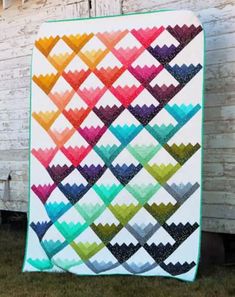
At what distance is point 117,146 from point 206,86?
2.92ft

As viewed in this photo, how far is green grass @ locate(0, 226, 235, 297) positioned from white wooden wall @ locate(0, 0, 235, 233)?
546 millimetres

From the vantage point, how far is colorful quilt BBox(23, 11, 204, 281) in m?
4.62

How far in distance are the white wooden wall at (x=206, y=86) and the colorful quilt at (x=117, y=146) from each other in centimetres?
37

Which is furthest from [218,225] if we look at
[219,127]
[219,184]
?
[219,127]

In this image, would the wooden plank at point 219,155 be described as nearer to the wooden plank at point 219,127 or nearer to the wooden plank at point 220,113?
the wooden plank at point 219,127

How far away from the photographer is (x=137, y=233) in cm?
472

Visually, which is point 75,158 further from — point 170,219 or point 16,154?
point 16,154

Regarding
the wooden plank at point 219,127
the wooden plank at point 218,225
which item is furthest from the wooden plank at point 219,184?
the wooden plank at point 219,127

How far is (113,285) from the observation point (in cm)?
449

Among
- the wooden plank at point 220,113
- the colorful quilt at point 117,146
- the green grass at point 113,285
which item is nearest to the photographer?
the green grass at point 113,285

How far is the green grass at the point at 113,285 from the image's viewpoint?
432 cm

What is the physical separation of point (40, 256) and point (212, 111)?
182cm

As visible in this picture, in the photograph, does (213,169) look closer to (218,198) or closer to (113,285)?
(218,198)

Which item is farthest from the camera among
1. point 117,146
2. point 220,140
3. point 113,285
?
point 220,140
